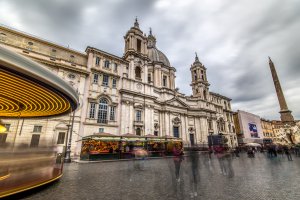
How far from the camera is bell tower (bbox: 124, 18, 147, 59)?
106ft

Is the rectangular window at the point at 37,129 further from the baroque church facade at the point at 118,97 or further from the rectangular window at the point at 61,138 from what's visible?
the rectangular window at the point at 61,138

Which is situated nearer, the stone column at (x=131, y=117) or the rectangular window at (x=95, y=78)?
the rectangular window at (x=95, y=78)

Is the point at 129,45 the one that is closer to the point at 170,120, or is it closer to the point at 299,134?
the point at 170,120

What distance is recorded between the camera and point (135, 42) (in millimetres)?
33625

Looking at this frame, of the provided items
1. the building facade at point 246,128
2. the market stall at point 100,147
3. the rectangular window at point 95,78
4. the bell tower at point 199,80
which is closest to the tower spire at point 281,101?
the bell tower at point 199,80

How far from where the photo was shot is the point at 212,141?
35.7 meters

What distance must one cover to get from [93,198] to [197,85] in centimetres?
4659

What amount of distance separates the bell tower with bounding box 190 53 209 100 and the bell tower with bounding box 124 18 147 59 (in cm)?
2174

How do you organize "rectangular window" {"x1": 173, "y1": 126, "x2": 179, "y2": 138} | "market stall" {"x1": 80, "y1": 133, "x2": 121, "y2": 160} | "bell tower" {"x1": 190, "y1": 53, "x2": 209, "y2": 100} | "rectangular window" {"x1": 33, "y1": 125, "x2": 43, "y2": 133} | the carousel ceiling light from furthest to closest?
"bell tower" {"x1": 190, "y1": 53, "x2": 209, "y2": 100} < "rectangular window" {"x1": 173, "y1": 126, "x2": 179, "y2": 138} < "rectangular window" {"x1": 33, "y1": 125, "x2": 43, "y2": 133} < "market stall" {"x1": 80, "y1": 133, "x2": 121, "y2": 160} < the carousel ceiling light

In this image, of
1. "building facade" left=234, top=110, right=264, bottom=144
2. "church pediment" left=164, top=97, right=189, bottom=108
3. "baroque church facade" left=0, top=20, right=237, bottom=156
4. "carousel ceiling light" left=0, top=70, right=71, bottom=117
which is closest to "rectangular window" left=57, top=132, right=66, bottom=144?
"baroque church facade" left=0, top=20, right=237, bottom=156

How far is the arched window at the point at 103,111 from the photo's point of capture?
80.1ft

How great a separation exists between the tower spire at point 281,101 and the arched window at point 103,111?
3750 centimetres

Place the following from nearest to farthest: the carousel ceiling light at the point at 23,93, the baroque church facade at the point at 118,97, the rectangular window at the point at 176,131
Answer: the carousel ceiling light at the point at 23,93 → the baroque church facade at the point at 118,97 → the rectangular window at the point at 176,131

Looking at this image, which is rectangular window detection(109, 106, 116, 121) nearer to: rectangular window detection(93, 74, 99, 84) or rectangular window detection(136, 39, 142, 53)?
rectangular window detection(93, 74, 99, 84)
